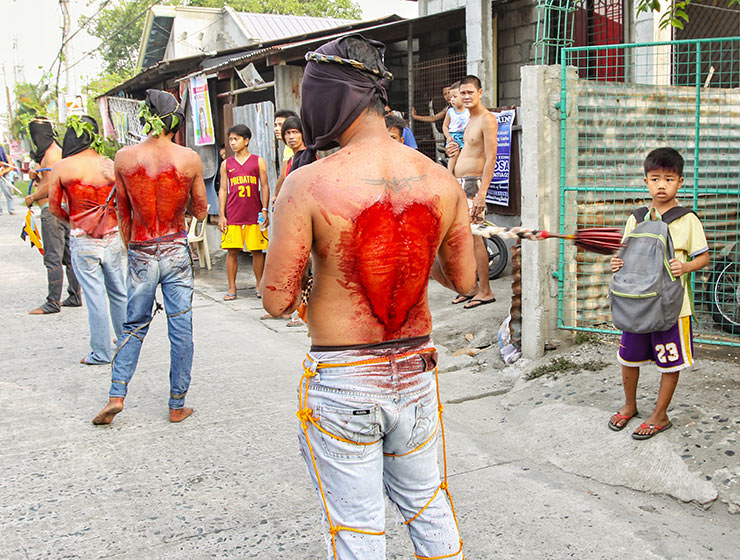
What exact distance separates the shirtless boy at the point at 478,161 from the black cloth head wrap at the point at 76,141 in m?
3.33

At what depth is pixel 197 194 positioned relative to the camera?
4.95 m

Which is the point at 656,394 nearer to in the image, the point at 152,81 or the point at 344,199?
the point at 344,199

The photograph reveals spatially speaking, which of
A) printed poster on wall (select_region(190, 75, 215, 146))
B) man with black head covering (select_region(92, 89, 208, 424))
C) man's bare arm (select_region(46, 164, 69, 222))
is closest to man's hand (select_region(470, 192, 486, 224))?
man with black head covering (select_region(92, 89, 208, 424))

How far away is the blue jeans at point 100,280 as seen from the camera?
6094 mm

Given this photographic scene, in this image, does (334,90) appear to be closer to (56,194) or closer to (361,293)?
(361,293)

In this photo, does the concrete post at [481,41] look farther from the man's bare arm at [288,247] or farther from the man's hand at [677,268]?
the man's bare arm at [288,247]

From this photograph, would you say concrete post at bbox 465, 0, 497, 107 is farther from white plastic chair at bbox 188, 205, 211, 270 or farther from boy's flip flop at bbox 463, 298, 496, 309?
white plastic chair at bbox 188, 205, 211, 270

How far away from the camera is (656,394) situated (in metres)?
4.50

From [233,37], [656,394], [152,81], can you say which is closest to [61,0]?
[233,37]

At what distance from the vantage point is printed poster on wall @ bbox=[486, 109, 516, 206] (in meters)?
8.47

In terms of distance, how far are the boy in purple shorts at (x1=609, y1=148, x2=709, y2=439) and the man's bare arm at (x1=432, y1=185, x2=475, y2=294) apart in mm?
1903

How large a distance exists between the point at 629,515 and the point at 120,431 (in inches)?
120

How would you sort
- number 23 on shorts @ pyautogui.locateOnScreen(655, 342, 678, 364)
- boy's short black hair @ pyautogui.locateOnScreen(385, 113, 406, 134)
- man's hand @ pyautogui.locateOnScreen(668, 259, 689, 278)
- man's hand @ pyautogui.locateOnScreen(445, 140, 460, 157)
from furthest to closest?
1. man's hand @ pyautogui.locateOnScreen(445, 140, 460, 157)
2. boy's short black hair @ pyautogui.locateOnScreen(385, 113, 406, 134)
3. number 23 on shorts @ pyautogui.locateOnScreen(655, 342, 678, 364)
4. man's hand @ pyautogui.locateOnScreen(668, 259, 689, 278)

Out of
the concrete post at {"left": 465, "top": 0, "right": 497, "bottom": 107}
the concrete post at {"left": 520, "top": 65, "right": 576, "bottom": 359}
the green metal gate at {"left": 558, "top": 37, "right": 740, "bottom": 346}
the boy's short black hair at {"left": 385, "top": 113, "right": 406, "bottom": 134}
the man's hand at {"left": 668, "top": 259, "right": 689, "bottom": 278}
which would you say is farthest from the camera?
the concrete post at {"left": 465, "top": 0, "right": 497, "bottom": 107}
